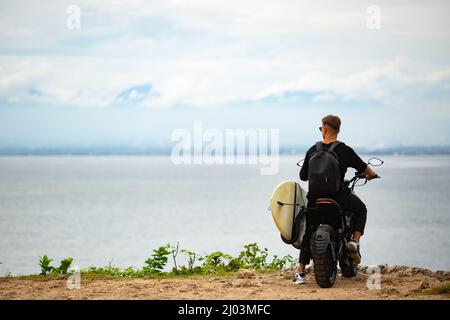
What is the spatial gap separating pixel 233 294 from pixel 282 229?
3.62 feet

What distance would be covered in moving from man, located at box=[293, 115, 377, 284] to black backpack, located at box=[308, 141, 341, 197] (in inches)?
4.6

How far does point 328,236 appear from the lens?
9.62 metres

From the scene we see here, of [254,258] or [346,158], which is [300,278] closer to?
[346,158]

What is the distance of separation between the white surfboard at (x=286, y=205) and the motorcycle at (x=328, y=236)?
0.18 metres

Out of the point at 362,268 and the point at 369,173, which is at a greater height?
the point at 369,173

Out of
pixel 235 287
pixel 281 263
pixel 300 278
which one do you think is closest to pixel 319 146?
pixel 300 278

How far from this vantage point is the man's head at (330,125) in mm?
9820

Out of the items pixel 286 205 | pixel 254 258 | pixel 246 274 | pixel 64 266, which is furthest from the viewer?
pixel 254 258

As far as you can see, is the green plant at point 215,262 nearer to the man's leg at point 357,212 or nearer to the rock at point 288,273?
the rock at point 288,273

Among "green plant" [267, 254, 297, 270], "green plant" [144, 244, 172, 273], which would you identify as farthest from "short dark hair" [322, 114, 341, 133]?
"green plant" [144, 244, 172, 273]

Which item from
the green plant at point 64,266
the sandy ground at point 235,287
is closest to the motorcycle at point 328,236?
the sandy ground at point 235,287

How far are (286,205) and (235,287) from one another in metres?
1.33

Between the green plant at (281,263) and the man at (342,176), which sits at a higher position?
the man at (342,176)
